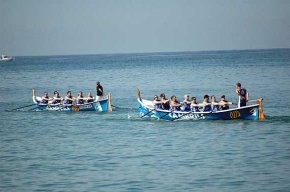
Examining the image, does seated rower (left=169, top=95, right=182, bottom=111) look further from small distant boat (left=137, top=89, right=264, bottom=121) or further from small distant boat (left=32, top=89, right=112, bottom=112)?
small distant boat (left=32, top=89, right=112, bottom=112)

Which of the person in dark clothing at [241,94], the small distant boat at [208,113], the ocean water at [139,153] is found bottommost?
the ocean water at [139,153]

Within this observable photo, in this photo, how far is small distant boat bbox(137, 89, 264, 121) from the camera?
121 ft

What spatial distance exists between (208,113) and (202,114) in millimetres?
562

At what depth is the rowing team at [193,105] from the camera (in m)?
37.9

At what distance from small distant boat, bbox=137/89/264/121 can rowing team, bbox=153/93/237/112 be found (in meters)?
0.30

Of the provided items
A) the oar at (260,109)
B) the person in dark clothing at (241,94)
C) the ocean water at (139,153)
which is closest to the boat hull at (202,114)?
the oar at (260,109)

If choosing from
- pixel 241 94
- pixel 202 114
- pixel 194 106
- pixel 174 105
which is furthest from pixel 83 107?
pixel 241 94

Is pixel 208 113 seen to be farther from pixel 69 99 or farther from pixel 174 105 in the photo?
pixel 69 99

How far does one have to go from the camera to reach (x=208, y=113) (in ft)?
126

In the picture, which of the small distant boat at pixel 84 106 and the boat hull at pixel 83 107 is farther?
the boat hull at pixel 83 107

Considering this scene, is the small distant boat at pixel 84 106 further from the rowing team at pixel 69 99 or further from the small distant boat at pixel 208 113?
the small distant boat at pixel 208 113

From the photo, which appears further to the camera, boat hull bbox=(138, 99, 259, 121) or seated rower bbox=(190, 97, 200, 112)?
seated rower bbox=(190, 97, 200, 112)

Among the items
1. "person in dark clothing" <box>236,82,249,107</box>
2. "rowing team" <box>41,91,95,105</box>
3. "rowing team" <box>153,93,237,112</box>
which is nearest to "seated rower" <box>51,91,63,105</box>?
"rowing team" <box>41,91,95,105</box>

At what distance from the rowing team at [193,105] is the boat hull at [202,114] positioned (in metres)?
0.30
